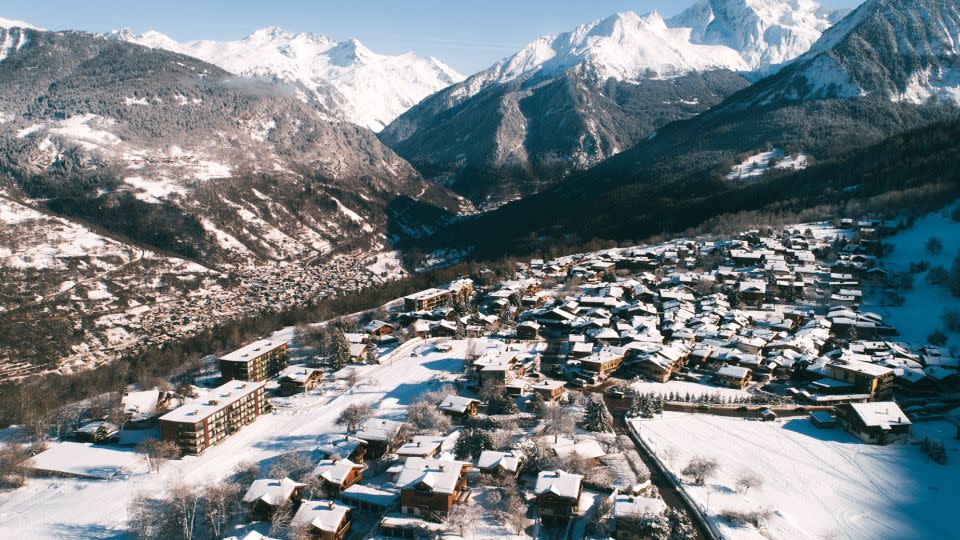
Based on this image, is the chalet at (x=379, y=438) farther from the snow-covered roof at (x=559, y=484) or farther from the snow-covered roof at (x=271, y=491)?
the snow-covered roof at (x=559, y=484)

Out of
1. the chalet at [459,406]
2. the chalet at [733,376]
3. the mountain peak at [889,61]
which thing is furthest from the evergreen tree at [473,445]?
the mountain peak at [889,61]

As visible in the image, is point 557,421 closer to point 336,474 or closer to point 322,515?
point 336,474

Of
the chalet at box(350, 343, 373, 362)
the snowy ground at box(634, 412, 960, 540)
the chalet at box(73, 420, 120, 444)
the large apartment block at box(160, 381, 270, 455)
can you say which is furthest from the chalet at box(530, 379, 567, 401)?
the chalet at box(73, 420, 120, 444)

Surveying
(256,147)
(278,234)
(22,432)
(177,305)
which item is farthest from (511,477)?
(256,147)

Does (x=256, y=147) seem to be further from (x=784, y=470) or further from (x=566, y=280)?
(x=784, y=470)

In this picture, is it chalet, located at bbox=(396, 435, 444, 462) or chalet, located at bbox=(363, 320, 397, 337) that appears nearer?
chalet, located at bbox=(396, 435, 444, 462)

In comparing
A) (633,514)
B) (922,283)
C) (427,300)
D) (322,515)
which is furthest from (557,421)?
(922,283)

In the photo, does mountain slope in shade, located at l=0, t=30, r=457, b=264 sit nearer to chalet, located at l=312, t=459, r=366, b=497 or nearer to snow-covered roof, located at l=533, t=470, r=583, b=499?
chalet, located at l=312, t=459, r=366, b=497
